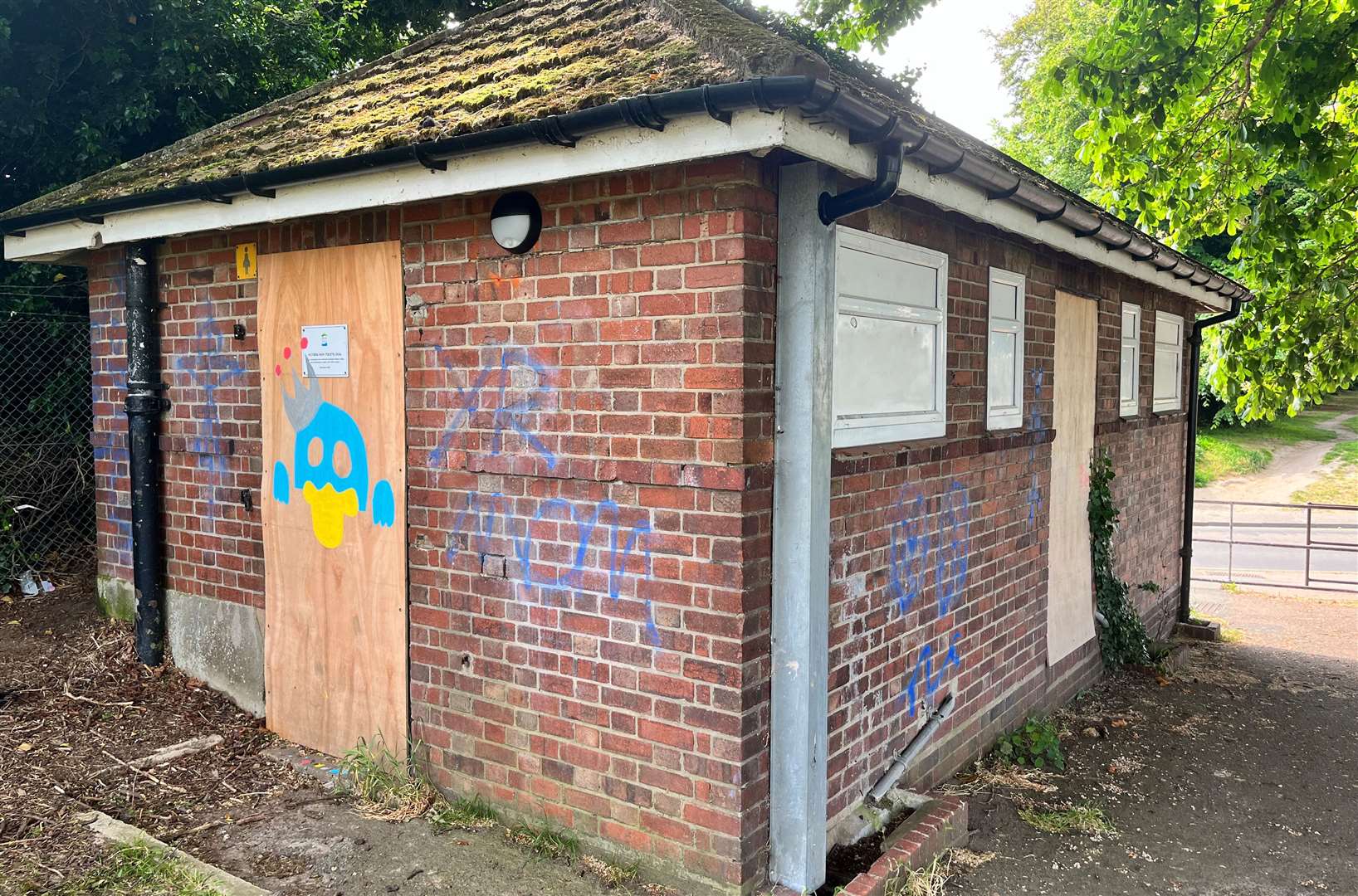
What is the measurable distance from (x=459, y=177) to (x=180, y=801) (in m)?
3.21

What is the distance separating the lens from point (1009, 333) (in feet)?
18.5

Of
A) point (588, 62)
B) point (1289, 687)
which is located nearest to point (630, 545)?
point (588, 62)

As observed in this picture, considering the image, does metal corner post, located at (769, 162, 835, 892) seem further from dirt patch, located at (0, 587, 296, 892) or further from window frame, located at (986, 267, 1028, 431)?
dirt patch, located at (0, 587, 296, 892)

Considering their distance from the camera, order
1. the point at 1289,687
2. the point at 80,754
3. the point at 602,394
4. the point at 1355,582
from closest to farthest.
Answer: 1. the point at 602,394
2. the point at 80,754
3. the point at 1289,687
4. the point at 1355,582

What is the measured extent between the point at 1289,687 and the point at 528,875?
267 inches

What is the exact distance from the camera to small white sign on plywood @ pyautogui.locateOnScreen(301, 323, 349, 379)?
15.6ft

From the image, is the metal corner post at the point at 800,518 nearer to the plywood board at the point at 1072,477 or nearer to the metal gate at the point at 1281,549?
the plywood board at the point at 1072,477

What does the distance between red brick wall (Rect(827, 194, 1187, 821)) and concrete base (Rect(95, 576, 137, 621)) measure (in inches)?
181

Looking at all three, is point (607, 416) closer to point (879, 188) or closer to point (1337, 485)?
point (879, 188)

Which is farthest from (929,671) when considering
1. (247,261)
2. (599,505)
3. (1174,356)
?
(1174,356)

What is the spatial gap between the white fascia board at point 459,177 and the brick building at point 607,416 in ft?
0.05

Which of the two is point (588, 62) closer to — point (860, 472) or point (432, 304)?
point (432, 304)

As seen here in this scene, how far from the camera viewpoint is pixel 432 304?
439cm

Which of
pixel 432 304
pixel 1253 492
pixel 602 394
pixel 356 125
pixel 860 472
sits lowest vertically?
pixel 1253 492
